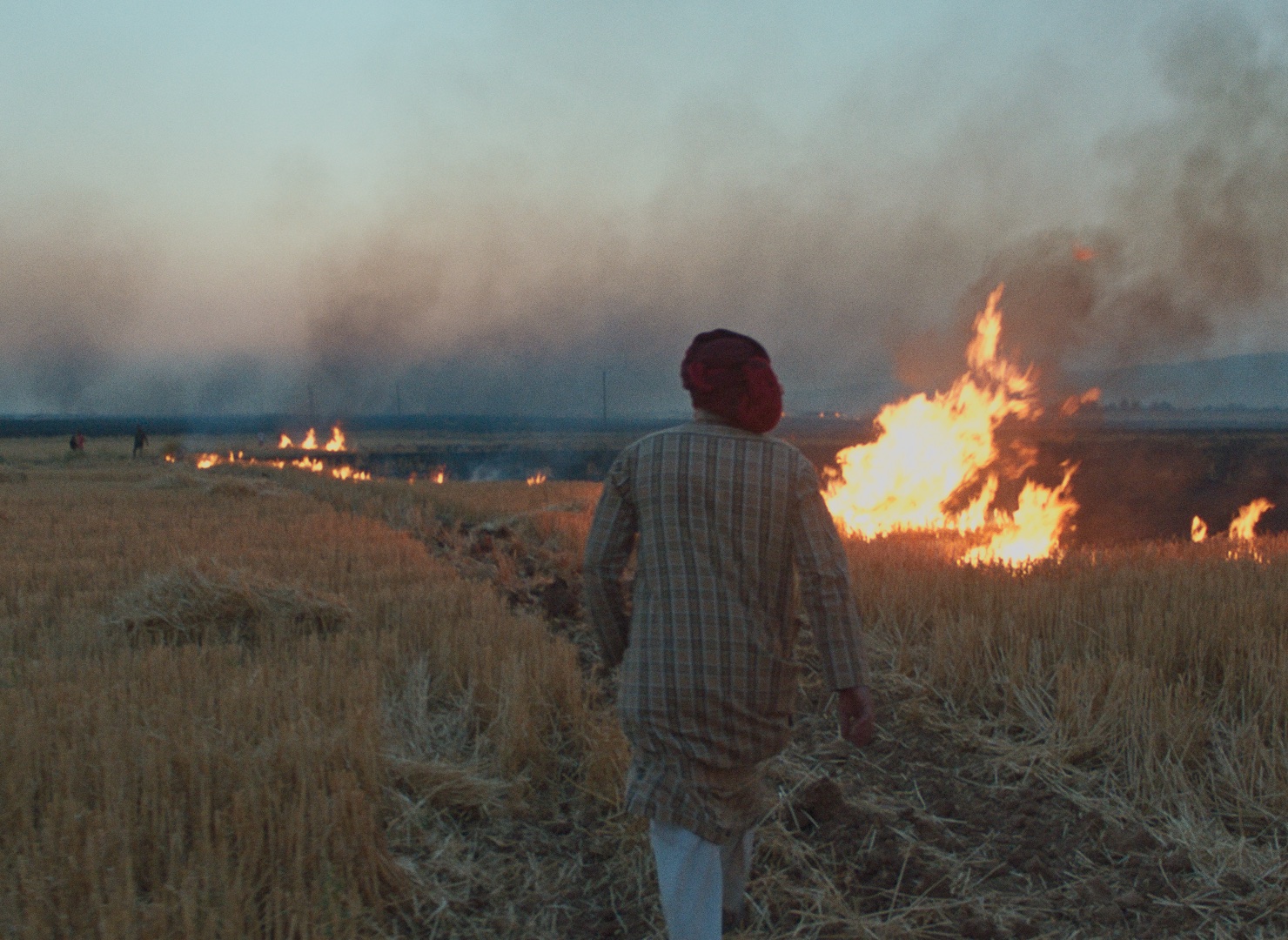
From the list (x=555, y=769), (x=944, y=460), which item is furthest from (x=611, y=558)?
(x=944, y=460)

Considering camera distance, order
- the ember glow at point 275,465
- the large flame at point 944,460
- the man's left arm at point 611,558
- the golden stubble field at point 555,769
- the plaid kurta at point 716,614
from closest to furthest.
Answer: the plaid kurta at point 716,614
the man's left arm at point 611,558
the golden stubble field at point 555,769
the large flame at point 944,460
the ember glow at point 275,465

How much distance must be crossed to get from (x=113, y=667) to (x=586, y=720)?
270 centimetres

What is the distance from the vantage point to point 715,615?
8.56ft

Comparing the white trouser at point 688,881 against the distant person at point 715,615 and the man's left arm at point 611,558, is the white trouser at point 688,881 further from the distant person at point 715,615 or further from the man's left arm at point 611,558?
the man's left arm at point 611,558

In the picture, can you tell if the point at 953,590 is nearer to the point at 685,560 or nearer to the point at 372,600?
Answer: the point at 372,600

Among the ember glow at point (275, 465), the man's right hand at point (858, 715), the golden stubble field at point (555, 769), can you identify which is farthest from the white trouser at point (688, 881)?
the ember glow at point (275, 465)

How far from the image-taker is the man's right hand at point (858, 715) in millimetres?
2674

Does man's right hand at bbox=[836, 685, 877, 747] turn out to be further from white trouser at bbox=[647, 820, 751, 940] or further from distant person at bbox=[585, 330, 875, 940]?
white trouser at bbox=[647, 820, 751, 940]

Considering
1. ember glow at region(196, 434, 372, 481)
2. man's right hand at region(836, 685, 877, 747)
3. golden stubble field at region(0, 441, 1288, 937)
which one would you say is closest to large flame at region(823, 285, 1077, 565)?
Answer: golden stubble field at region(0, 441, 1288, 937)

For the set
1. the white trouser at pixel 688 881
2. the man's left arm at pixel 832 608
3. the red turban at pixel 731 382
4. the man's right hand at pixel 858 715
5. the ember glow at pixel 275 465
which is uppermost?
the ember glow at pixel 275 465

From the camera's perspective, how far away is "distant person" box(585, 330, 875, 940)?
260 centimetres

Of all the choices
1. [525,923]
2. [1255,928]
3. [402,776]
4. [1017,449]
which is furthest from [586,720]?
[1017,449]

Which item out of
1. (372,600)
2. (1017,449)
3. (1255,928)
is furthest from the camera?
(1017,449)

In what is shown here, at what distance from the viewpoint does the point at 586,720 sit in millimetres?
4891
